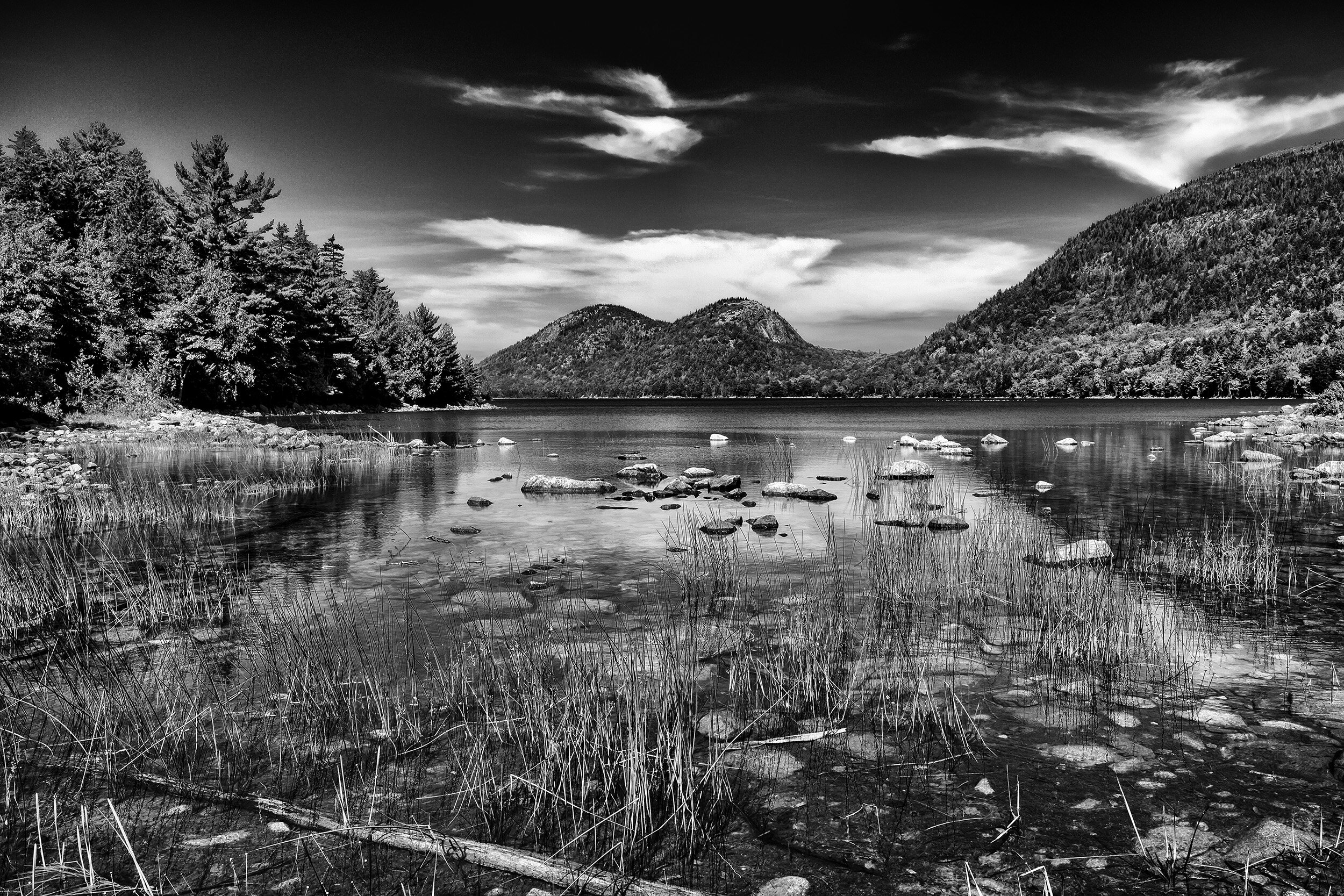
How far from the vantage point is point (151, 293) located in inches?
2525

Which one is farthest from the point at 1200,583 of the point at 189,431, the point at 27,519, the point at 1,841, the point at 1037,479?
the point at 189,431

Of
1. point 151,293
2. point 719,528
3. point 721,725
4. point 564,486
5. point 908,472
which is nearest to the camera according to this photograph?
point 721,725

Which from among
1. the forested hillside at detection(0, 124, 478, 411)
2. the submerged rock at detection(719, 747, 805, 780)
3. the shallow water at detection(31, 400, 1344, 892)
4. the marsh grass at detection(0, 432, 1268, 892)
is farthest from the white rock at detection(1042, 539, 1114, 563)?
the forested hillside at detection(0, 124, 478, 411)

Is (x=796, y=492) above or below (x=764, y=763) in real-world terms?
above

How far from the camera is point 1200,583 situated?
13.1m

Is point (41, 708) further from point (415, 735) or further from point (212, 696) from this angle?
point (415, 735)

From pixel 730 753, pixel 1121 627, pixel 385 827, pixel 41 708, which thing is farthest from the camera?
pixel 1121 627

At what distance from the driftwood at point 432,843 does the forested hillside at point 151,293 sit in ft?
138

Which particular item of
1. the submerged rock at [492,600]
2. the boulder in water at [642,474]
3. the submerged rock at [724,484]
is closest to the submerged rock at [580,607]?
the submerged rock at [492,600]

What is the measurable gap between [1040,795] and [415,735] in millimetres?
5372

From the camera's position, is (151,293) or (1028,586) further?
(151,293)

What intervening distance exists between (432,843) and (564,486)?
73.9 feet

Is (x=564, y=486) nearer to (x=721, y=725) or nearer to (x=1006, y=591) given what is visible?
(x=1006, y=591)

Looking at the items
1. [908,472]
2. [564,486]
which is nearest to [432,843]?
[564,486]
